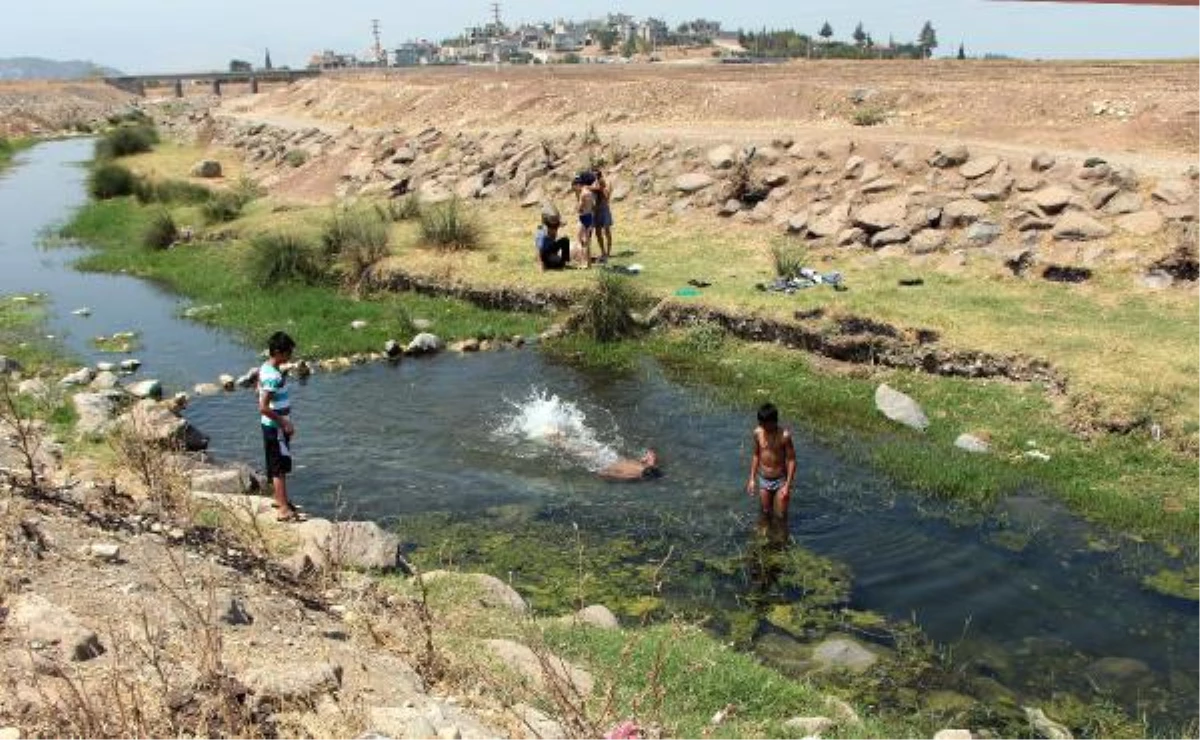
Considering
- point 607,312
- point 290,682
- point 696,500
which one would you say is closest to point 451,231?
point 607,312

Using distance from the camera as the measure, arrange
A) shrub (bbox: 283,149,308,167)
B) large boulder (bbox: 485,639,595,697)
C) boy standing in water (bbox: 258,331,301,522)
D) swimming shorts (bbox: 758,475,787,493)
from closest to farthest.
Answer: large boulder (bbox: 485,639,595,697)
boy standing in water (bbox: 258,331,301,522)
swimming shorts (bbox: 758,475,787,493)
shrub (bbox: 283,149,308,167)

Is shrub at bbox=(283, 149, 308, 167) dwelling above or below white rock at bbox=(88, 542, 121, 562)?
above

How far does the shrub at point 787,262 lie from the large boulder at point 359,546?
11.4 meters

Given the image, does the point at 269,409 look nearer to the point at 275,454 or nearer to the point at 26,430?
the point at 275,454

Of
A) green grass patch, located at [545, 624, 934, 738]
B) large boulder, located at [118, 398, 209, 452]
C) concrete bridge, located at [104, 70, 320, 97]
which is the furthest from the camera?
concrete bridge, located at [104, 70, 320, 97]

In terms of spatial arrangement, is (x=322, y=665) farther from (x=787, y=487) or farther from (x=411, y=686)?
(x=787, y=487)

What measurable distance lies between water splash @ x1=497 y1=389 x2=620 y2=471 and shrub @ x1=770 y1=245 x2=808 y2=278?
5.81m

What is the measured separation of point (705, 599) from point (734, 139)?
19560mm

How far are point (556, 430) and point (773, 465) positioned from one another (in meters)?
4.21

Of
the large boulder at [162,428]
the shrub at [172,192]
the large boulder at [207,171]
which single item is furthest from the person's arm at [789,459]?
the large boulder at [207,171]

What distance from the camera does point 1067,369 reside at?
45.8ft

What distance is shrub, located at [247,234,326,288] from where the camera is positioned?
22.6m

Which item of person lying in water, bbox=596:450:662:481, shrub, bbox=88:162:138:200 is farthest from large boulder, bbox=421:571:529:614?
shrub, bbox=88:162:138:200

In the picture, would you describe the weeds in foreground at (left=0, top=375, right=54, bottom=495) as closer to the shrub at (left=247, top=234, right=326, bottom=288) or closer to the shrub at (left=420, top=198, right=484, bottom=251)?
the shrub at (left=247, top=234, right=326, bottom=288)
